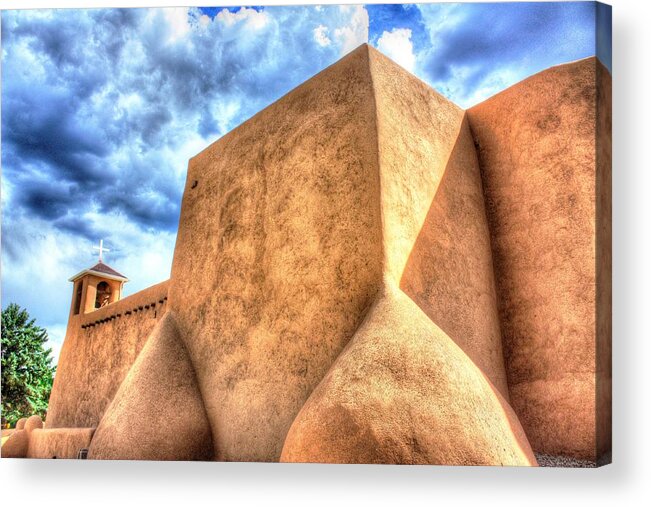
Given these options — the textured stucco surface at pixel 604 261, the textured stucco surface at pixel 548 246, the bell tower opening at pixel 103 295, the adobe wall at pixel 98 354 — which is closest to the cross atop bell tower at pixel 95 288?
the bell tower opening at pixel 103 295

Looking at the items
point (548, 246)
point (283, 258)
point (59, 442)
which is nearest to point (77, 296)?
point (59, 442)

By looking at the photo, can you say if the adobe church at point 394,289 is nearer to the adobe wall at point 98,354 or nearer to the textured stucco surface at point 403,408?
the textured stucco surface at point 403,408

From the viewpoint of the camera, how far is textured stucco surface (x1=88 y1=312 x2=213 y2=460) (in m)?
7.57

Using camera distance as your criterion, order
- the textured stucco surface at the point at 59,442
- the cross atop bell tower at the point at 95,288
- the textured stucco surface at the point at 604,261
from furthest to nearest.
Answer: the cross atop bell tower at the point at 95,288 < the textured stucco surface at the point at 59,442 < the textured stucco surface at the point at 604,261

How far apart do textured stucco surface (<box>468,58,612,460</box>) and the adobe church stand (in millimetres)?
18

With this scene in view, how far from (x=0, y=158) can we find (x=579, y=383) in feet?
21.4

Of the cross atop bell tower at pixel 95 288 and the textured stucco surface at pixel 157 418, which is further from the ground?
the cross atop bell tower at pixel 95 288

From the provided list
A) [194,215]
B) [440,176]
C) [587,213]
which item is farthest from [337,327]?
[194,215]

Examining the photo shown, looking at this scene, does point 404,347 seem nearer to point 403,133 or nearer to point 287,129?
point 403,133

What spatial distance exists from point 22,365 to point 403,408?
679 cm

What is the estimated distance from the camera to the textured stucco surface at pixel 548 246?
6.46m

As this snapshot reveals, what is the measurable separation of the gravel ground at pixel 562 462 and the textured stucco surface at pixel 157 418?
353cm

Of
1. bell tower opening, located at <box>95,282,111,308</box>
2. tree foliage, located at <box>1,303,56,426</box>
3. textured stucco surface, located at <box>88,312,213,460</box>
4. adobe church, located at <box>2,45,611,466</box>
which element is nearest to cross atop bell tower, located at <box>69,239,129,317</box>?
bell tower opening, located at <box>95,282,111,308</box>

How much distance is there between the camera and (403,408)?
5.17m
